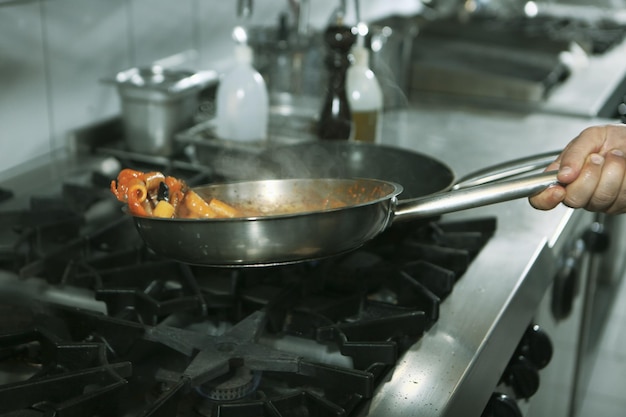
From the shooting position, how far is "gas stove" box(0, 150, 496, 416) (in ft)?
2.59

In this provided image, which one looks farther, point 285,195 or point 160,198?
point 285,195

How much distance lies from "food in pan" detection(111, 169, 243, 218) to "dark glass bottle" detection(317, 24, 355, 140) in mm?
518

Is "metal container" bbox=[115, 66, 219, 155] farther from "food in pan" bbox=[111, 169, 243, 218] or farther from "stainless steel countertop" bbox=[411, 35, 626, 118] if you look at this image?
"stainless steel countertop" bbox=[411, 35, 626, 118]

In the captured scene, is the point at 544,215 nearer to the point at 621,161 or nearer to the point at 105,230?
the point at 621,161

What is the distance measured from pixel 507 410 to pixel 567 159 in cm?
30

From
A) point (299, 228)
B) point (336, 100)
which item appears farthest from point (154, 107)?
point (299, 228)

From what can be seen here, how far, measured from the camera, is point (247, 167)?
1325 mm

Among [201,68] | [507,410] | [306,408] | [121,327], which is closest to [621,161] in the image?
[507,410]

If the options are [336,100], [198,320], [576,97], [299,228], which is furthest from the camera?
[576,97]

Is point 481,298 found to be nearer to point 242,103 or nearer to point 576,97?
point 242,103

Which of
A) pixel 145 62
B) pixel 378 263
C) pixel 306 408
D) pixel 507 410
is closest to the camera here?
pixel 306 408

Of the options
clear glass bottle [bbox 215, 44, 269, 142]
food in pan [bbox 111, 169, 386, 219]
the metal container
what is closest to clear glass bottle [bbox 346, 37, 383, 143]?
clear glass bottle [bbox 215, 44, 269, 142]

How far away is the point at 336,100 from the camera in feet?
4.57

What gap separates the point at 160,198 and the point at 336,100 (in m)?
0.57
